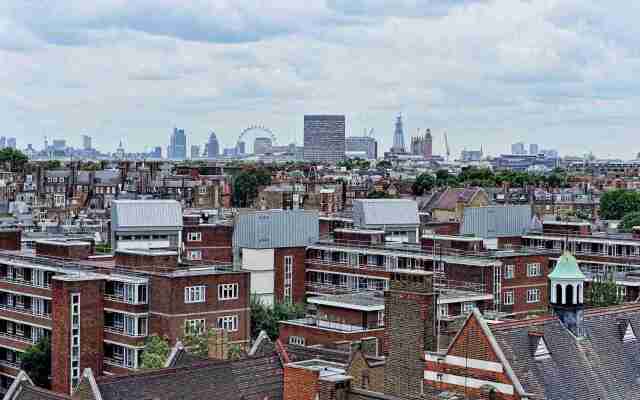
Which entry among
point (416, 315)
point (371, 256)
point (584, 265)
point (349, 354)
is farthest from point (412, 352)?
point (584, 265)

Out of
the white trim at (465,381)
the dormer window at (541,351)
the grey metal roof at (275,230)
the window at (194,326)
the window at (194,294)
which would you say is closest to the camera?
the white trim at (465,381)

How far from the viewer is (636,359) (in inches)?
1726

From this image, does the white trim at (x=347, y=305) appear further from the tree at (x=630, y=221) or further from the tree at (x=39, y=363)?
the tree at (x=630, y=221)

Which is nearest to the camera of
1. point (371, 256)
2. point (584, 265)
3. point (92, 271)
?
point (92, 271)

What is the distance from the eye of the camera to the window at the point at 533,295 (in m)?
96.6

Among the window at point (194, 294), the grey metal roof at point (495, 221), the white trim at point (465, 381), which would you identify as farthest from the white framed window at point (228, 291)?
the grey metal roof at point (495, 221)

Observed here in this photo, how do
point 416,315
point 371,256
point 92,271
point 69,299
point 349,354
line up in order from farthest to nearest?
point 371,256 < point 92,271 < point 69,299 < point 349,354 < point 416,315

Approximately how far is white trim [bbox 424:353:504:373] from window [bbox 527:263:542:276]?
190 feet

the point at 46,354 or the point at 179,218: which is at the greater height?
the point at 179,218

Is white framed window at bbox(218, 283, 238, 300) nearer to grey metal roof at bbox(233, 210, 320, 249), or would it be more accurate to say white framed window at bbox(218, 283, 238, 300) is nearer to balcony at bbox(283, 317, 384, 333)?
balcony at bbox(283, 317, 384, 333)

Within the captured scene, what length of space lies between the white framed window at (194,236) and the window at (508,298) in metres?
33.5

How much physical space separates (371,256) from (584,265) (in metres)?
27.8

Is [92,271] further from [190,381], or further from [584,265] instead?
[584,265]

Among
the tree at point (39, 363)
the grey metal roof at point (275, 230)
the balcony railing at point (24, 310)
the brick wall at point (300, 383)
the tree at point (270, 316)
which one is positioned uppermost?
the grey metal roof at point (275, 230)
